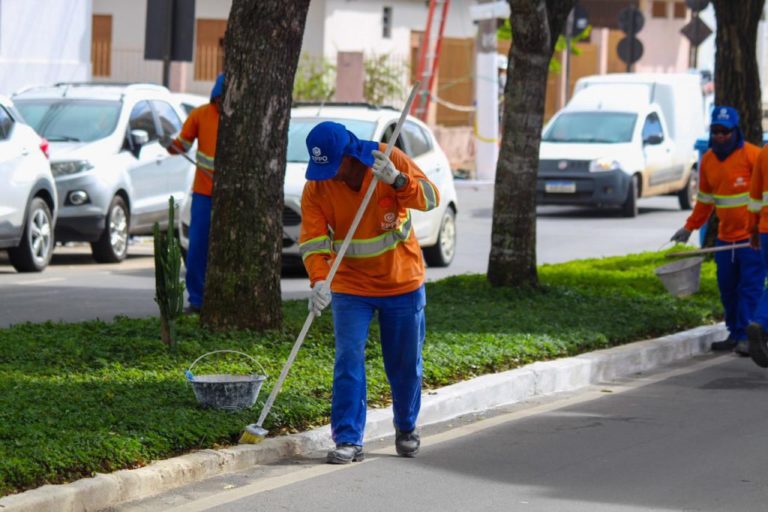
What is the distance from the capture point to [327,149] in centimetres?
794

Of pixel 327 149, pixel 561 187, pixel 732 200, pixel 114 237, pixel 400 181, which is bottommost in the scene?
pixel 114 237

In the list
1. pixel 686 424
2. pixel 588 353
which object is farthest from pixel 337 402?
pixel 588 353

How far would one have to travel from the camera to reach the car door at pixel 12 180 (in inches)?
629

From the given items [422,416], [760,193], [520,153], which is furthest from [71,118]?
[422,416]

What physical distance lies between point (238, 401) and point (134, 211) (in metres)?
10.1

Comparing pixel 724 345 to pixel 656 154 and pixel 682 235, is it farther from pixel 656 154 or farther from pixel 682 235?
pixel 656 154

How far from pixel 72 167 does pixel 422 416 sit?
9.12 metres

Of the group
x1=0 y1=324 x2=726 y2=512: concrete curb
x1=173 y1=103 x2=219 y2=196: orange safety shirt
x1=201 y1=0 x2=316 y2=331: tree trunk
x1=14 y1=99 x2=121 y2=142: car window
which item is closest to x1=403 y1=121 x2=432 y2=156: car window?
x1=14 y1=99 x2=121 y2=142: car window

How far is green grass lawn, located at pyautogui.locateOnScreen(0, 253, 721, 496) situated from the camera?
775cm

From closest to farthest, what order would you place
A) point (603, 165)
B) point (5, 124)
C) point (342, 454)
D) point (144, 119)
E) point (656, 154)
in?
point (342, 454), point (5, 124), point (144, 119), point (603, 165), point (656, 154)

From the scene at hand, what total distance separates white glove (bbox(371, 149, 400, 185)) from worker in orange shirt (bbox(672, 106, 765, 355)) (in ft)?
17.8

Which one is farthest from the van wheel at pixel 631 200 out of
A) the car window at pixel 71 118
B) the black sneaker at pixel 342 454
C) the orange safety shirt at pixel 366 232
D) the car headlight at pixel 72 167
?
the black sneaker at pixel 342 454

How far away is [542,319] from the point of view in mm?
12922

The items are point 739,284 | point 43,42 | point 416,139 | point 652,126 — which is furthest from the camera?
point 43,42
